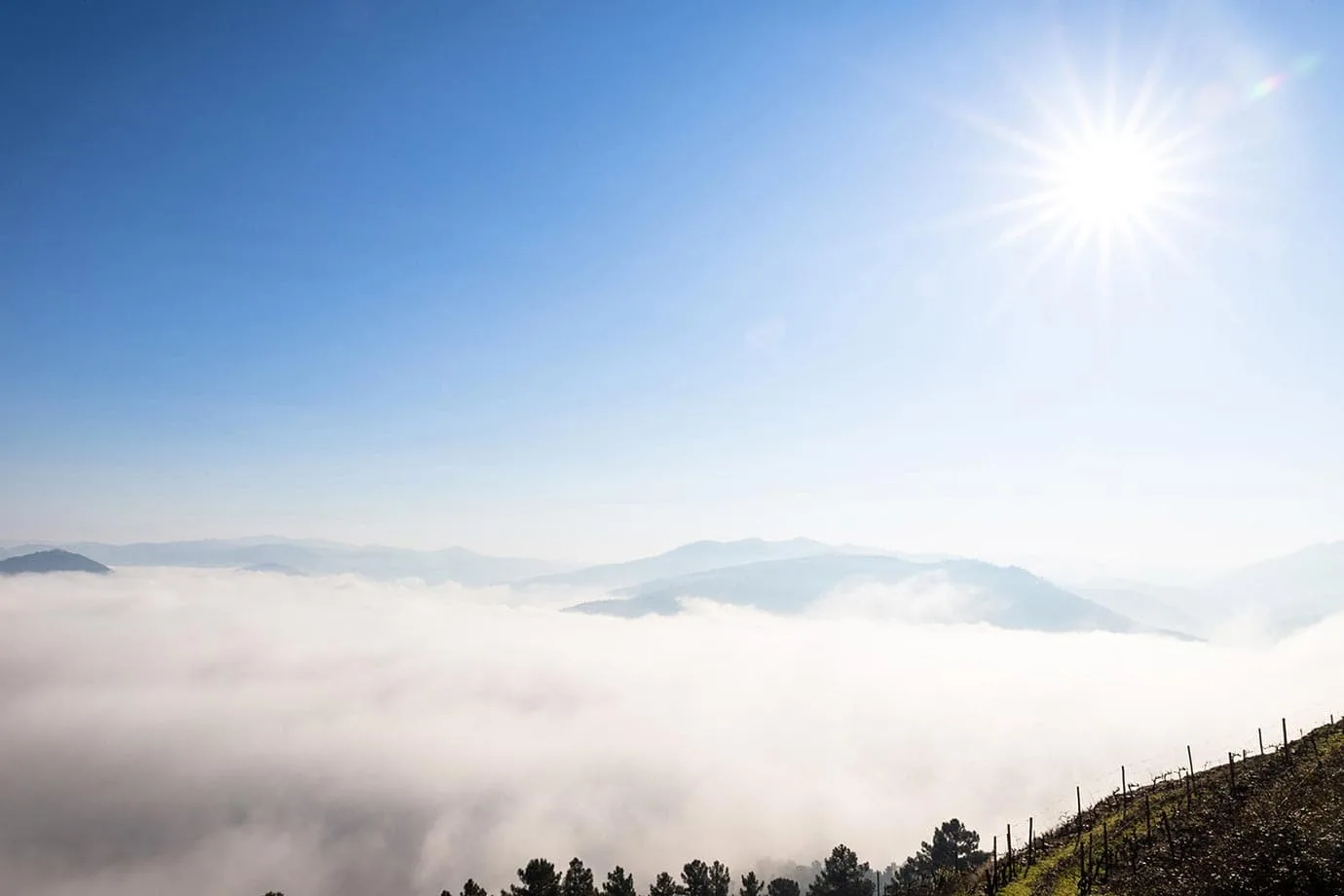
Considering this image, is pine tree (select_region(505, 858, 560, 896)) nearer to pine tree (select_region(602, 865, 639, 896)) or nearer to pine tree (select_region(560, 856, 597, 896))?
pine tree (select_region(560, 856, 597, 896))

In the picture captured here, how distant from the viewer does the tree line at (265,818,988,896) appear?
59.3 metres

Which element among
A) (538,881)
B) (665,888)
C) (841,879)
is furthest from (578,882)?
(841,879)

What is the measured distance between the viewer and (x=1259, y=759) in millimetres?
37406

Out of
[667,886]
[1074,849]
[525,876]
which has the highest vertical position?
[1074,849]

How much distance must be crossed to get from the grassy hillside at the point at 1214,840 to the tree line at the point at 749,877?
77.6ft

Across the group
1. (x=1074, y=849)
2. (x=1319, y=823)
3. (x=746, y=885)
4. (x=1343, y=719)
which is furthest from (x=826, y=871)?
(x=1319, y=823)

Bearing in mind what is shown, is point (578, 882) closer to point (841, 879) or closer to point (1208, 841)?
point (841, 879)

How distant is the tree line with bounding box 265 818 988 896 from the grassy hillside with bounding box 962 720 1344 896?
23.7 meters

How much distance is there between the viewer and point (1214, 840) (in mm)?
27078

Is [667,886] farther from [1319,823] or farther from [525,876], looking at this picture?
[1319,823]

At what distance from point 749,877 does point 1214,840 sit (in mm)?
54763

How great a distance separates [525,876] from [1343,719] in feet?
219

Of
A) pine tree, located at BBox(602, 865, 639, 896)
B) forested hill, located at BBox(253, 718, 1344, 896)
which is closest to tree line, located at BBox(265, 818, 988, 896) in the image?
pine tree, located at BBox(602, 865, 639, 896)

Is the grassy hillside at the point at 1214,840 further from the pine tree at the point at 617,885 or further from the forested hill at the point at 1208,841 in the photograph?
the pine tree at the point at 617,885
